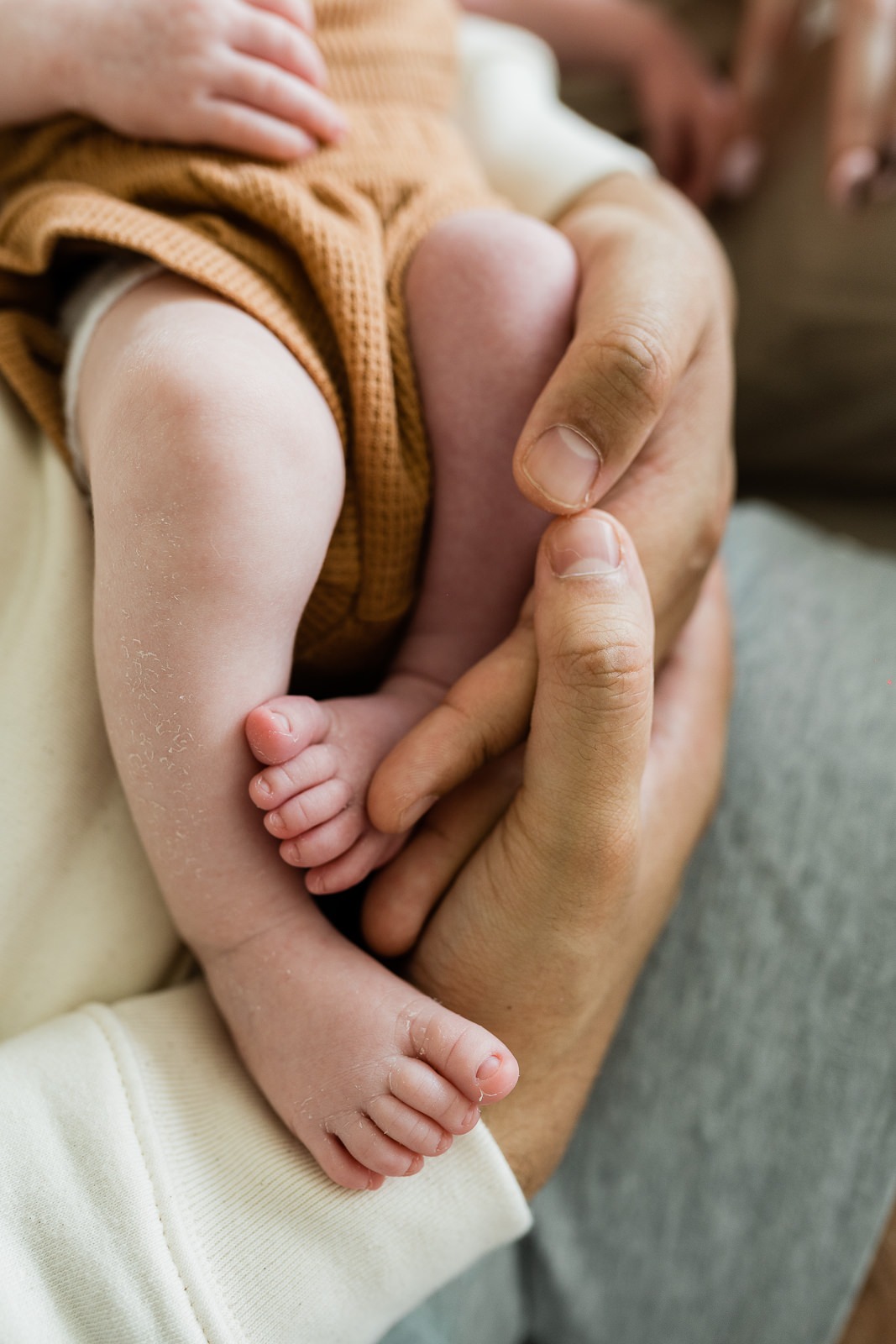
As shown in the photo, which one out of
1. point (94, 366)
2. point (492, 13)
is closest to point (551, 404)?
point (94, 366)

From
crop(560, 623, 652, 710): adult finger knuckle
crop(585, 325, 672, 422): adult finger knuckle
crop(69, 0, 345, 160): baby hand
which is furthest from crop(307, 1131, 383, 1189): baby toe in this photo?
crop(69, 0, 345, 160): baby hand

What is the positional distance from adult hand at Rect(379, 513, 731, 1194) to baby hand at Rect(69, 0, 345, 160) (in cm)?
33

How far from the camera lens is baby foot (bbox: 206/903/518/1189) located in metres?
0.49

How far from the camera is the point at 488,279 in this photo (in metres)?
0.59

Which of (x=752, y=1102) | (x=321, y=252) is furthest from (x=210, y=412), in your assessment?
(x=752, y=1102)

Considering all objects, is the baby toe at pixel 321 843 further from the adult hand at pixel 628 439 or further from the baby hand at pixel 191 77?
the baby hand at pixel 191 77

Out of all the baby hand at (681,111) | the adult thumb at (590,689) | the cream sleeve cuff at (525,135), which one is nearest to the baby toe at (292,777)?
the adult thumb at (590,689)

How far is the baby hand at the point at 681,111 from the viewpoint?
3.96 ft

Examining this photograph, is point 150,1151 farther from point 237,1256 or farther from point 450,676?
point 450,676

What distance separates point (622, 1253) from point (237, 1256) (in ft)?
1.05

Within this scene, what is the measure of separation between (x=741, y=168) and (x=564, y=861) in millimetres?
1047

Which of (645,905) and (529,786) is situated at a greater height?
(529,786)

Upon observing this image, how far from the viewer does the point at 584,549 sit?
517mm

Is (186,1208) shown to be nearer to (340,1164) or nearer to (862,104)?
(340,1164)
